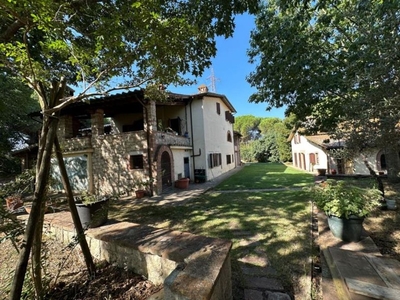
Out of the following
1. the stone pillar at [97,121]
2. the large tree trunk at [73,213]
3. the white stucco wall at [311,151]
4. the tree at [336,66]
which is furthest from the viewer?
the white stucco wall at [311,151]

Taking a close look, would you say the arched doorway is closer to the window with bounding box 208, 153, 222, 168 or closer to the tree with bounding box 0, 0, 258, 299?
the window with bounding box 208, 153, 222, 168

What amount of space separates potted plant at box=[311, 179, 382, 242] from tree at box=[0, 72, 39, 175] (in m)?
14.4

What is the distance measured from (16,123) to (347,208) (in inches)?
885

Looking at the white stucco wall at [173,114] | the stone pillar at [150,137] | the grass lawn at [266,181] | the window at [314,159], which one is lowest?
the grass lawn at [266,181]

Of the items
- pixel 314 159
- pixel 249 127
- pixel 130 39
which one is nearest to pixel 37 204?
pixel 130 39

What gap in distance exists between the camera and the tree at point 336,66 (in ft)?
12.1

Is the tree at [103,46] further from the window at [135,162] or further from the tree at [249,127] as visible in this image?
the tree at [249,127]

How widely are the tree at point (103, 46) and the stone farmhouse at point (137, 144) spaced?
14.9ft

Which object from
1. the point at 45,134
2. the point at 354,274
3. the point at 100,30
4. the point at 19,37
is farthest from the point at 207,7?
the point at 19,37

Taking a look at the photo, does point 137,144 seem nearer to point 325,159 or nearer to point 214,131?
point 214,131

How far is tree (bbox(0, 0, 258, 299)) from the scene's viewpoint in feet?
7.67

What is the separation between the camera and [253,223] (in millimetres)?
5125

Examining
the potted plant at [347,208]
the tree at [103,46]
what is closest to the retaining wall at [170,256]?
the tree at [103,46]

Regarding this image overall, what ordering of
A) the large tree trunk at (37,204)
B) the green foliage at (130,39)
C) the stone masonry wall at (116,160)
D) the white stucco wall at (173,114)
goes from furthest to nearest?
the white stucco wall at (173,114)
the stone masonry wall at (116,160)
the green foliage at (130,39)
the large tree trunk at (37,204)
